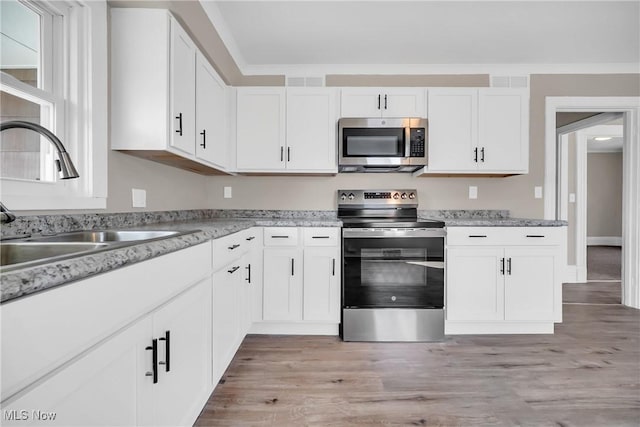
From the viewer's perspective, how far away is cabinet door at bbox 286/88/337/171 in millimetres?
2908

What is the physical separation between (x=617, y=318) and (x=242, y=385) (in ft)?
11.0

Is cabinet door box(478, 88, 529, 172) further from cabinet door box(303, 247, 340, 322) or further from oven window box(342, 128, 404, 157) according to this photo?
cabinet door box(303, 247, 340, 322)

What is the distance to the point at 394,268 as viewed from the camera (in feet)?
8.41

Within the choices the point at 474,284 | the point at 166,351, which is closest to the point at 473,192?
the point at 474,284

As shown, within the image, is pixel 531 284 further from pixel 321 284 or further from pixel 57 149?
pixel 57 149

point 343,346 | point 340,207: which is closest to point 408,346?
point 343,346

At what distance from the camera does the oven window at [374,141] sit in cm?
285

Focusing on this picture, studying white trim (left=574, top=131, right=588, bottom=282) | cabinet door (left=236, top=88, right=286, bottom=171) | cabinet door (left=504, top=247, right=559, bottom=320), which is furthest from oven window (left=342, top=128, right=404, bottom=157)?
white trim (left=574, top=131, right=588, bottom=282)

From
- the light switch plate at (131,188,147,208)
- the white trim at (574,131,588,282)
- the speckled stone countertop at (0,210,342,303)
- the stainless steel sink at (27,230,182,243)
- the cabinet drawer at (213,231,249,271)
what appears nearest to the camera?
the speckled stone countertop at (0,210,342,303)

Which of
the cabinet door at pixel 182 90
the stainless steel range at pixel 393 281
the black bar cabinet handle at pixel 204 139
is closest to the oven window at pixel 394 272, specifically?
the stainless steel range at pixel 393 281

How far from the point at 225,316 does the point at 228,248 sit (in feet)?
1.24

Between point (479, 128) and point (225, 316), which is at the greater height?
point (479, 128)

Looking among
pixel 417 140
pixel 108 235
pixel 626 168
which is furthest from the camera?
pixel 626 168

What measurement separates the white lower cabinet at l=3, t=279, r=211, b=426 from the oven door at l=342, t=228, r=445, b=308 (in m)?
1.29
